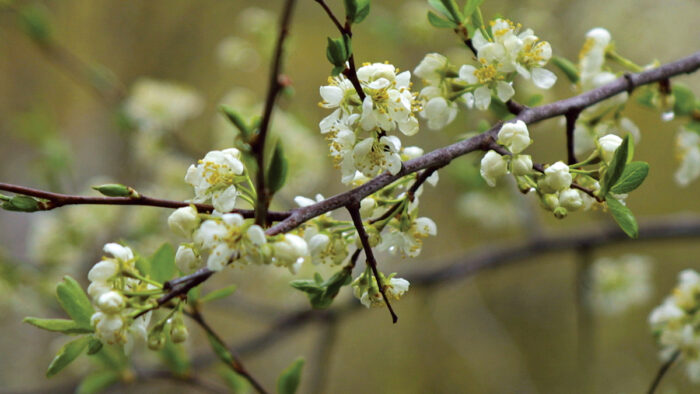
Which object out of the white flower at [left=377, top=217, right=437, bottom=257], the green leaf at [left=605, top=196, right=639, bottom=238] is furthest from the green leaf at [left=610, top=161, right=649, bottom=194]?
the white flower at [left=377, top=217, right=437, bottom=257]

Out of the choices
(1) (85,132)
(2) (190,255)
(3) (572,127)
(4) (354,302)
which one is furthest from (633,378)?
(1) (85,132)

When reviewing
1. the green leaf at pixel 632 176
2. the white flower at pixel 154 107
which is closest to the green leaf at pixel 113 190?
the green leaf at pixel 632 176

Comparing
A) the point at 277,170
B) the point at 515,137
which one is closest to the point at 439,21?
the point at 515,137

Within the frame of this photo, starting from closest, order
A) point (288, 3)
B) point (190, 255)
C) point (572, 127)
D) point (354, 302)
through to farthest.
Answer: point (288, 3) → point (190, 255) → point (572, 127) → point (354, 302)

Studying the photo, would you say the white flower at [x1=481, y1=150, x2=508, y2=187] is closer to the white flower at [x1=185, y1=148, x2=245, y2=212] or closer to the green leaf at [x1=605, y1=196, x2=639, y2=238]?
the green leaf at [x1=605, y1=196, x2=639, y2=238]

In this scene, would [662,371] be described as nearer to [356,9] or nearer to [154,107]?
[356,9]

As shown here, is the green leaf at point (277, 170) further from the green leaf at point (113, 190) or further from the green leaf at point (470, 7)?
the green leaf at point (470, 7)

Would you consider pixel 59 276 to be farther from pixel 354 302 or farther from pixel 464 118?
pixel 464 118
